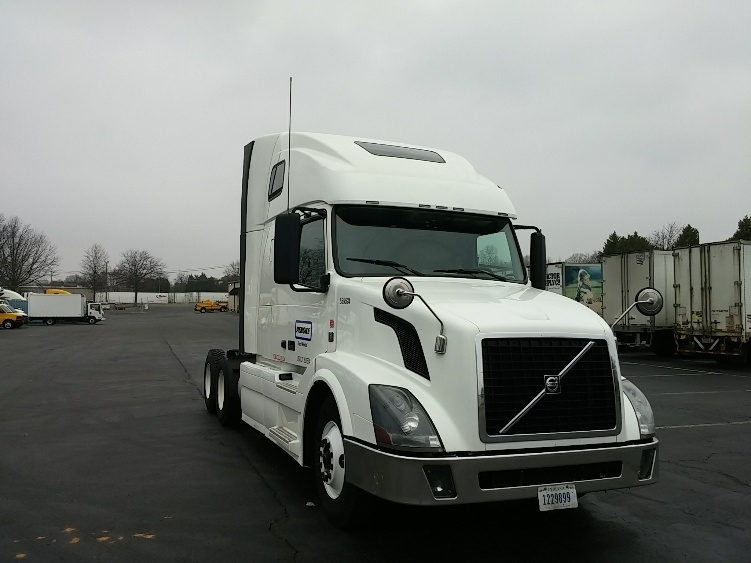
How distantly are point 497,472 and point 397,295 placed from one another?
51.2 inches

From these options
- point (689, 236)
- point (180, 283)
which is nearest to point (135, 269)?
point (180, 283)

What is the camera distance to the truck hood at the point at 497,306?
433cm

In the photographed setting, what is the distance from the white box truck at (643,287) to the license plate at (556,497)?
Result: 1808 cm

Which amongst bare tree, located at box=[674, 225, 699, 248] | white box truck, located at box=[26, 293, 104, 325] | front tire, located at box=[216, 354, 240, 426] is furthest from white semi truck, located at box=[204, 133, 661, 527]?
bare tree, located at box=[674, 225, 699, 248]

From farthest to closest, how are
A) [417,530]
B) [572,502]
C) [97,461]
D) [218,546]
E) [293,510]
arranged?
[97,461], [293,510], [417,530], [218,546], [572,502]

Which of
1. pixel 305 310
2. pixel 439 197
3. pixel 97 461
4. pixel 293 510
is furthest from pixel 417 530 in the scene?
pixel 97 461

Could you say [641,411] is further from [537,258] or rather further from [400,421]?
[537,258]

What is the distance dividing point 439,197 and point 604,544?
10.2ft

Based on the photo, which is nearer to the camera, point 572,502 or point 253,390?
point 572,502

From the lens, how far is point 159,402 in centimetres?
1127

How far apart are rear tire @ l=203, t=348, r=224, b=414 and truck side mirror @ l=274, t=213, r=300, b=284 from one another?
4.11 meters

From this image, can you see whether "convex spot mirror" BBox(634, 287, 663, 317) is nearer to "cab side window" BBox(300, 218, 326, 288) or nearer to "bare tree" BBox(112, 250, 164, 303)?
"cab side window" BBox(300, 218, 326, 288)

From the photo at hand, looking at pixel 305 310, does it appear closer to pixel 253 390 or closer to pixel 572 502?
pixel 253 390

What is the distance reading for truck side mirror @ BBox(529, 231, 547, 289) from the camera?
630cm
